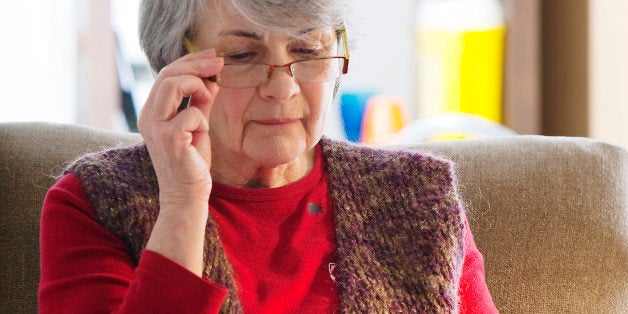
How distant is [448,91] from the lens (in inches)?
136

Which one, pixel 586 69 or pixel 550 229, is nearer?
pixel 550 229

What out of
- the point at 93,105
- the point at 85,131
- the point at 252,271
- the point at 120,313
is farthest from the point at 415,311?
the point at 93,105

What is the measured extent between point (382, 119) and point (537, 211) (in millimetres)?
1751

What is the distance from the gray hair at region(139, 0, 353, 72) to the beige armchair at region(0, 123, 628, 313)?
29 centimetres

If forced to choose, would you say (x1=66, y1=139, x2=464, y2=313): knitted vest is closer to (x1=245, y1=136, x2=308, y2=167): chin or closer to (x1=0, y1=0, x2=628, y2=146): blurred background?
(x1=245, y1=136, x2=308, y2=167): chin

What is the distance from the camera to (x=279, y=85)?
4.68 ft

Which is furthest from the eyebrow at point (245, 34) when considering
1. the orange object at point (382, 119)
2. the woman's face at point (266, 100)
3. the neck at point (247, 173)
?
the orange object at point (382, 119)

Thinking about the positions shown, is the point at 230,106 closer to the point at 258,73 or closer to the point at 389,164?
the point at 258,73

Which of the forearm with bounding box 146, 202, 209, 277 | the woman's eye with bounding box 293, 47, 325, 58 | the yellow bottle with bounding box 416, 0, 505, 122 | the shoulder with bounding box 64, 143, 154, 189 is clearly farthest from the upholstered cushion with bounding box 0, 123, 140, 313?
the yellow bottle with bounding box 416, 0, 505, 122

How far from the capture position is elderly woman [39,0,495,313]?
1326mm

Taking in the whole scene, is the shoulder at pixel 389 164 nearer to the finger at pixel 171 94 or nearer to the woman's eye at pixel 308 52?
the woman's eye at pixel 308 52

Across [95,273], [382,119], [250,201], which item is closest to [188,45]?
[250,201]

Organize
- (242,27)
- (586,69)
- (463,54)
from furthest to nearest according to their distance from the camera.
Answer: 1. (463,54)
2. (586,69)
3. (242,27)

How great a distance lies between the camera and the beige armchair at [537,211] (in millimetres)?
1702
